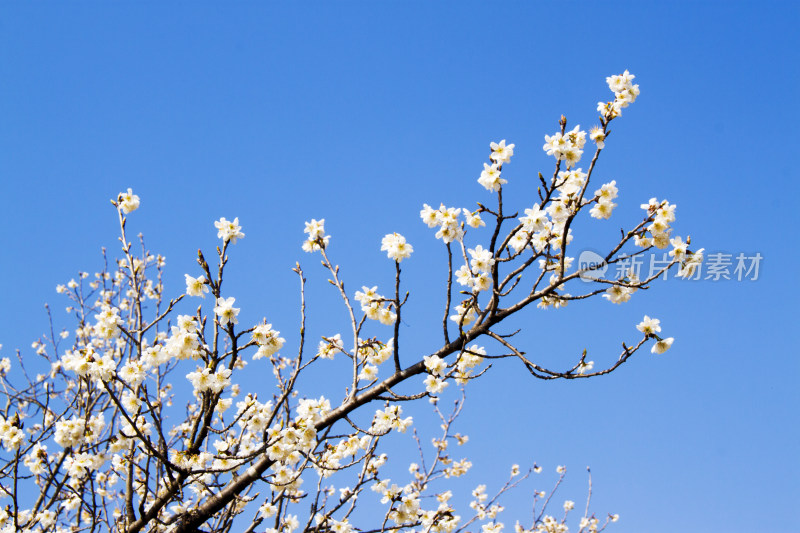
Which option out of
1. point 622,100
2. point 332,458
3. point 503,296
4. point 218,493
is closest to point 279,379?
point 332,458

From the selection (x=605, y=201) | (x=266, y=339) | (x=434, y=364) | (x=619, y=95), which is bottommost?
(x=434, y=364)

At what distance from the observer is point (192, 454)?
3734 mm

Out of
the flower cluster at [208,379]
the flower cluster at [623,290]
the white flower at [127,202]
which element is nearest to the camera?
the flower cluster at [208,379]

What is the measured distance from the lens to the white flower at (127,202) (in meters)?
4.71

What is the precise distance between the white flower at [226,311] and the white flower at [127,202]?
1.63 m

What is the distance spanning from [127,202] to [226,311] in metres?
1.76

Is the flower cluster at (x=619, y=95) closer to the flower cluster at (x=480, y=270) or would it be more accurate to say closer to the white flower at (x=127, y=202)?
the flower cluster at (x=480, y=270)

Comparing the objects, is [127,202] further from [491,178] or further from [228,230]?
[491,178]

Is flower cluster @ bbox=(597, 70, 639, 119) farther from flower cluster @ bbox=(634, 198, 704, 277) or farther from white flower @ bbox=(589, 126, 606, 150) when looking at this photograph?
flower cluster @ bbox=(634, 198, 704, 277)

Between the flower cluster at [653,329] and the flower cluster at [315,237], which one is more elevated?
the flower cluster at [315,237]

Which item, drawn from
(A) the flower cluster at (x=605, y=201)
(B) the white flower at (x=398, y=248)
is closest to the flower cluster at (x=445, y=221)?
(B) the white flower at (x=398, y=248)

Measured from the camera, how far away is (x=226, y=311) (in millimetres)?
3670

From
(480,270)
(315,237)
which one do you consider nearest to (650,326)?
(480,270)

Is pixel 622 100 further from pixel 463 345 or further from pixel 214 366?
pixel 214 366
